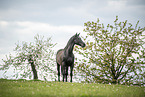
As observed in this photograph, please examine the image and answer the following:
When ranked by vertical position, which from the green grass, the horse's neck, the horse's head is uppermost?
the horse's head

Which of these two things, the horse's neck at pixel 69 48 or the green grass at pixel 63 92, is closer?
the green grass at pixel 63 92

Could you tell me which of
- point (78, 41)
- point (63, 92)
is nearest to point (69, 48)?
point (78, 41)

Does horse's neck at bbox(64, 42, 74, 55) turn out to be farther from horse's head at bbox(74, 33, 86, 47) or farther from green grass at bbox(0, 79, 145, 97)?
green grass at bbox(0, 79, 145, 97)

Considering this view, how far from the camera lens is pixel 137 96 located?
29.6ft

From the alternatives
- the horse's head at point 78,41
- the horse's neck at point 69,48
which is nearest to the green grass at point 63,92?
the horse's neck at point 69,48

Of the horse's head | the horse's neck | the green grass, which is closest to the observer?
the green grass

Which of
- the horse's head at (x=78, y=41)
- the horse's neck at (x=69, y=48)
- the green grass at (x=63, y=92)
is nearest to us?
the green grass at (x=63, y=92)

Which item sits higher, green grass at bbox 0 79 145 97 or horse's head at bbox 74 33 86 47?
horse's head at bbox 74 33 86 47

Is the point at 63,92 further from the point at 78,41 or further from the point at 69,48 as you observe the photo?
the point at 78,41

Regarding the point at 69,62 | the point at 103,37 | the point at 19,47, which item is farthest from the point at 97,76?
the point at 19,47

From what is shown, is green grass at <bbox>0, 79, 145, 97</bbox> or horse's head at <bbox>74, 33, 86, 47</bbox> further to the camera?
horse's head at <bbox>74, 33, 86, 47</bbox>

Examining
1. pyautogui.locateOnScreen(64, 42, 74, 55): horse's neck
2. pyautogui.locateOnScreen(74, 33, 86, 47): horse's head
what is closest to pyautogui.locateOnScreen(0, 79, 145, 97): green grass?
pyautogui.locateOnScreen(64, 42, 74, 55): horse's neck

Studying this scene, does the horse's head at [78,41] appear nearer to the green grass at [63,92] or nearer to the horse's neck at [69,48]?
the horse's neck at [69,48]

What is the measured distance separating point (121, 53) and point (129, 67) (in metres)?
1.96
